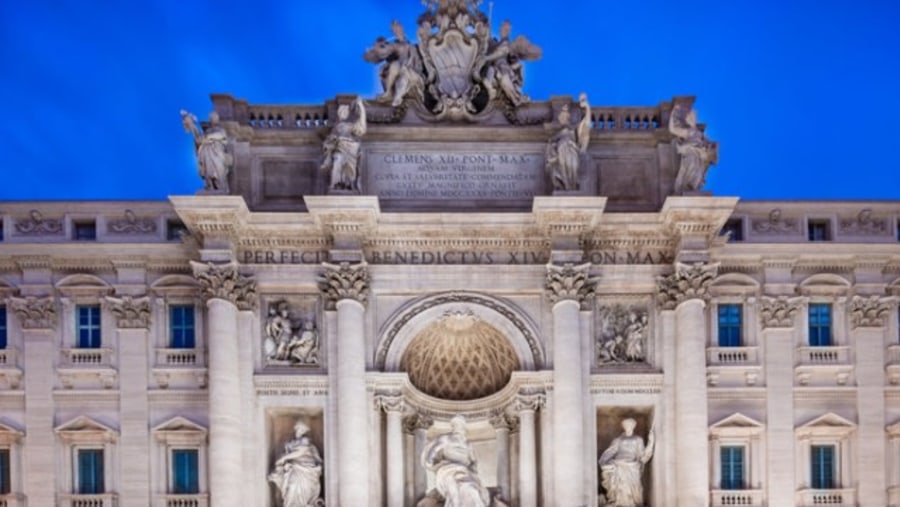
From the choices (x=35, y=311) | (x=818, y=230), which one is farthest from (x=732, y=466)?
(x=35, y=311)

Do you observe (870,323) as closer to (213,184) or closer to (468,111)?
(468,111)

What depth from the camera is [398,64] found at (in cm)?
2909

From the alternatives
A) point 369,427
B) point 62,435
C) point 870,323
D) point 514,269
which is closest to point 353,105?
point 514,269

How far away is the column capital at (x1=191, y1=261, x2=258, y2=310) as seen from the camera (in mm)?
27703

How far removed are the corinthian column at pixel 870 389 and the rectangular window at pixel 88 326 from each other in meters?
18.9

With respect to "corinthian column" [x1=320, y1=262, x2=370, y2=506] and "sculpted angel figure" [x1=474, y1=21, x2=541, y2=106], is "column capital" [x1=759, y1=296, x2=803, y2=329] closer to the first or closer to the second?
"sculpted angel figure" [x1=474, y1=21, x2=541, y2=106]

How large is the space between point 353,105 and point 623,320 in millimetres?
8486

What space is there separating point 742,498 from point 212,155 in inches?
602

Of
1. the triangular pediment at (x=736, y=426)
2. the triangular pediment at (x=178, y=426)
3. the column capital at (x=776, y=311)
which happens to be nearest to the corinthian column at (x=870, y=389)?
the column capital at (x=776, y=311)

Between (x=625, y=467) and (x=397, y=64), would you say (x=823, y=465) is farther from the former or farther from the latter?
(x=397, y=64)

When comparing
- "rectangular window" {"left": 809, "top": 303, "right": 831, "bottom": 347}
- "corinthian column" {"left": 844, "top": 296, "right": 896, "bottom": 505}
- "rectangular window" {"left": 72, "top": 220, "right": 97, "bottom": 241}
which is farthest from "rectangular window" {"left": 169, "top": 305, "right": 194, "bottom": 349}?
"corinthian column" {"left": 844, "top": 296, "right": 896, "bottom": 505}

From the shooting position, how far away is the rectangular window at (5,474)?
28.6 meters

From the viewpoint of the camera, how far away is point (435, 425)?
3039cm

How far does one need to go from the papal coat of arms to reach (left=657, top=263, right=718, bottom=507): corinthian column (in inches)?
241
